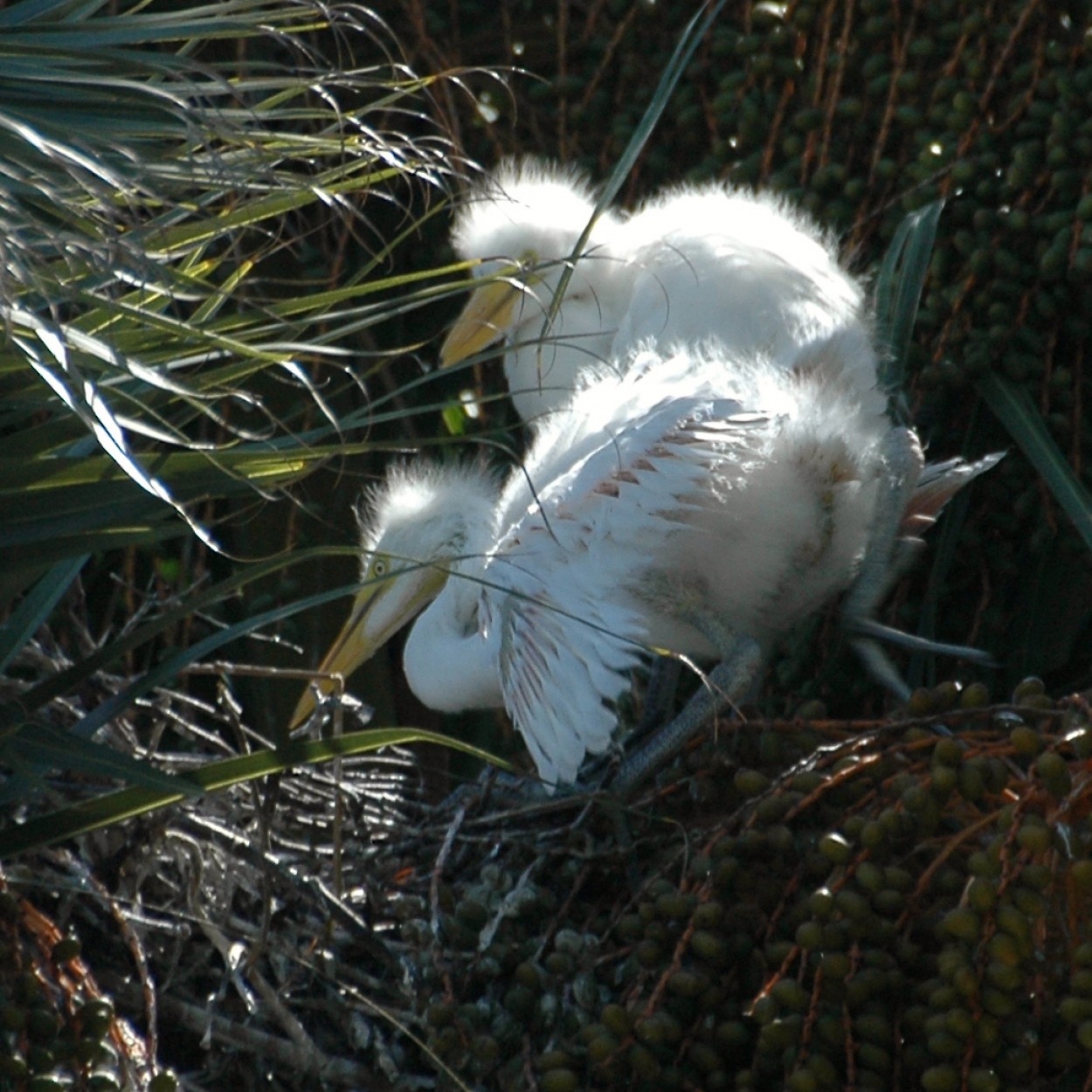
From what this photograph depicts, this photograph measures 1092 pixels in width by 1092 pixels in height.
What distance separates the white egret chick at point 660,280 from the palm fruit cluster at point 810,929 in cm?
56

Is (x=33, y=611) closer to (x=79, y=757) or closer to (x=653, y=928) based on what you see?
(x=79, y=757)

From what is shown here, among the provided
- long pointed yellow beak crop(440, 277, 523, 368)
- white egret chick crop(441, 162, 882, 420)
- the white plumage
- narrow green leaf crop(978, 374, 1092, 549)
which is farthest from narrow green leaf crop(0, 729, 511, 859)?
long pointed yellow beak crop(440, 277, 523, 368)

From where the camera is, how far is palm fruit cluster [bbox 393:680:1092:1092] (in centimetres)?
113

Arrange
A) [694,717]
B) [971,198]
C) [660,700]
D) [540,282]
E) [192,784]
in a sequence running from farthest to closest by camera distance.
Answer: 1. [540,282]
2. [971,198]
3. [660,700]
4. [694,717]
5. [192,784]

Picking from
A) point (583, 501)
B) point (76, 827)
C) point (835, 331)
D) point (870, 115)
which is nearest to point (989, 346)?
point (835, 331)

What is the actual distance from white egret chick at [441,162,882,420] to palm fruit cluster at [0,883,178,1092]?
806 millimetres

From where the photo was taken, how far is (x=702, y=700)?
1799mm

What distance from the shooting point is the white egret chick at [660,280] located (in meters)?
2.10

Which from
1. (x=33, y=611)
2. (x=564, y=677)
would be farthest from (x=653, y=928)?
(x=33, y=611)

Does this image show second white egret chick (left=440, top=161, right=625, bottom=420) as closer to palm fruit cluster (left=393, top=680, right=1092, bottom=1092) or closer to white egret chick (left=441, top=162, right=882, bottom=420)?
white egret chick (left=441, top=162, right=882, bottom=420)

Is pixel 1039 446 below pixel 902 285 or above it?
below

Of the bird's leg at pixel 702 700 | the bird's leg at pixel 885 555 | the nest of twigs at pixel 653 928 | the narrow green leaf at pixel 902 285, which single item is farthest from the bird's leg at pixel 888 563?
the nest of twigs at pixel 653 928

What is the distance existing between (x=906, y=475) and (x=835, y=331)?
200 mm

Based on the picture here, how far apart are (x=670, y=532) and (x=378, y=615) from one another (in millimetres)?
771
